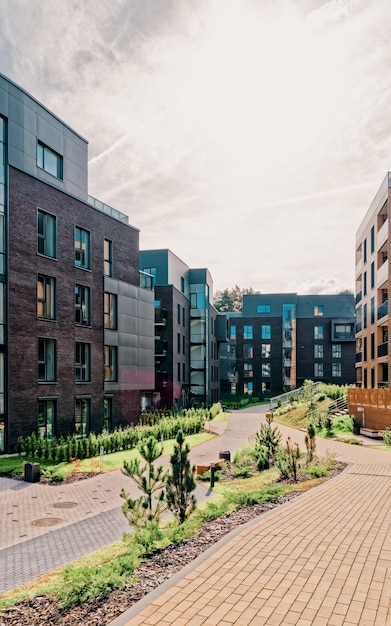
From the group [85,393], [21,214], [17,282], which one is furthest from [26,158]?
[85,393]

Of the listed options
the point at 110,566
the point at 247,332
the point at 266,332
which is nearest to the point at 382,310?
the point at 110,566

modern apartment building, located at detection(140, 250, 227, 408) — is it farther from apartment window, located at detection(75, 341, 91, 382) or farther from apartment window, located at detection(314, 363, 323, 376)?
apartment window, located at detection(314, 363, 323, 376)

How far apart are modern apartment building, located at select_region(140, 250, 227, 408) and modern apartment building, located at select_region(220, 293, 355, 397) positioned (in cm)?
1467

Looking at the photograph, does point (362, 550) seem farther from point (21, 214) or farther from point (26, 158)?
point (26, 158)

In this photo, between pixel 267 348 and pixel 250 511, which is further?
pixel 267 348

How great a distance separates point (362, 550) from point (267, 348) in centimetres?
7127

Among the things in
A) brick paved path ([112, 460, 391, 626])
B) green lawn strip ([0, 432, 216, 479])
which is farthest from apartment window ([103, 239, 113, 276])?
brick paved path ([112, 460, 391, 626])

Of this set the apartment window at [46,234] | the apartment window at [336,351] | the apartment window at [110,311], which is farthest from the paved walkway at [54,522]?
the apartment window at [336,351]

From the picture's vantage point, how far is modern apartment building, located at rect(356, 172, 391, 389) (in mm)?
36500

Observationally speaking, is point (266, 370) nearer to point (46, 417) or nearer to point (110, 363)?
point (110, 363)

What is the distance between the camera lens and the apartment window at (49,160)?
1071 inches

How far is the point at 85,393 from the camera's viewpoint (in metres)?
28.9

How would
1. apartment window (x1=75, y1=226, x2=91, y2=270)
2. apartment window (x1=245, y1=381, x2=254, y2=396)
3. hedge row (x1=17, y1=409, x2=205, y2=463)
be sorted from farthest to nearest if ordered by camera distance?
1. apartment window (x1=245, y1=381, x2=254, y2=396)
2. apartment window (x1=75, y1=226, x2=91, y2=270)
3. hedge row (x1=17, y1=409, x2=205, y2=463)

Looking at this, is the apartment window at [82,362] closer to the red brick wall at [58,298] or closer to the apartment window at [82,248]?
the red brick wall at [58,298]
